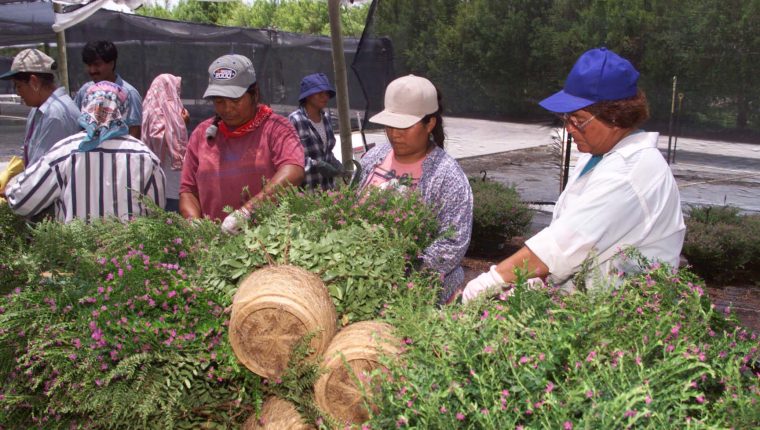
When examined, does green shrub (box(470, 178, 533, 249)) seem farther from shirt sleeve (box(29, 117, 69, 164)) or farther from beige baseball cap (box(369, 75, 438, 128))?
beige baseball cap (box(369, 75, 438, 128))

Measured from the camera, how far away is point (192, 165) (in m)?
3.49

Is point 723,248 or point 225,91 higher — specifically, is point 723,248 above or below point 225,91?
below

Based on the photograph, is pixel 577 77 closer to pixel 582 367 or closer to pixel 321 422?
pixel 582 367

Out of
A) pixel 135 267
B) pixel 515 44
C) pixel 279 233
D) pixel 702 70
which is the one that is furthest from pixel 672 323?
pixel 515 44

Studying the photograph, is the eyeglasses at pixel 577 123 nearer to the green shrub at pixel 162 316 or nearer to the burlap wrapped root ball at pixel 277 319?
the green shrub at pixel 162 316

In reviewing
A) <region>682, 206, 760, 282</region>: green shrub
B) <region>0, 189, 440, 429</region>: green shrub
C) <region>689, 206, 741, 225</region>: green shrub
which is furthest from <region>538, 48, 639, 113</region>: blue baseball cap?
<region>689, 206, 741, 225</region>: green shrub

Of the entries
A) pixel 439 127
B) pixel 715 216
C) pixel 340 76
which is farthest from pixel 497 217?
→ pixel 439 127

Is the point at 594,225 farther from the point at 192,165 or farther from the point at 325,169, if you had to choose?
the point at 325,169

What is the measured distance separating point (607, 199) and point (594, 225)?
0.08 metres

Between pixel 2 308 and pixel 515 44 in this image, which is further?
pixel 515 44

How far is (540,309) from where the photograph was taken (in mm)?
1839

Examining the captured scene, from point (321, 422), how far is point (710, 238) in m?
5.03

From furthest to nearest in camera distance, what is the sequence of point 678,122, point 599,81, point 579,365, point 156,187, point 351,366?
point 678,122, point 156,187, point 599,81, point 351,366, point 579,365

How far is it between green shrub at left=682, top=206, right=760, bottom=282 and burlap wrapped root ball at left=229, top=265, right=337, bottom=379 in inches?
192
